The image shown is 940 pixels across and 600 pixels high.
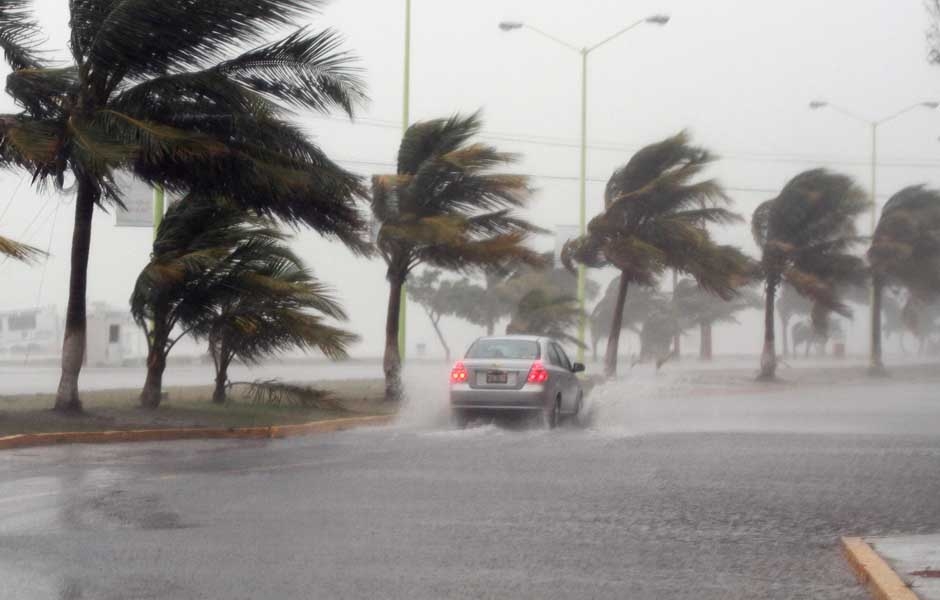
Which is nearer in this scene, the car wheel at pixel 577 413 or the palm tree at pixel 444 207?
the car wheel at pixel 577 413

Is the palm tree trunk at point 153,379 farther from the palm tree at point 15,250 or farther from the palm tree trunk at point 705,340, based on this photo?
the palm tree trunk at point 705,340

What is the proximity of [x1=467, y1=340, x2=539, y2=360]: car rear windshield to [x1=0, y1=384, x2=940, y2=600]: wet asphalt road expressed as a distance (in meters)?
2.08

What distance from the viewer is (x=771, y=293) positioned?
44.2 metres

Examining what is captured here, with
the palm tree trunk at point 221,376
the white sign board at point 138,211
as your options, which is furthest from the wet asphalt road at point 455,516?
the white sign board at point 138,211

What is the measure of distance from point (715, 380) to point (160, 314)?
965 inches

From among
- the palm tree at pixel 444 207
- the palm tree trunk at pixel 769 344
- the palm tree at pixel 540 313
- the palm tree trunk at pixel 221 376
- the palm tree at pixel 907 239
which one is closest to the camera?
the palm tree trunk at pixel 221 376

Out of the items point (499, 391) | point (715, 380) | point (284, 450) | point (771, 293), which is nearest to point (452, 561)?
point (284, 450)

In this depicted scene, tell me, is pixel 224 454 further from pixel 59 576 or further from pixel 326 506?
pixel 59 576

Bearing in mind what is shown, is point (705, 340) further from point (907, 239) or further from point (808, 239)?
point (808, 239)

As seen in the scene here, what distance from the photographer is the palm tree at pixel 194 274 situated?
66.3 feet

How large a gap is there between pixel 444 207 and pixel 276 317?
7033 mm

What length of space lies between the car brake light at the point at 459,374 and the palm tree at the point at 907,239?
3367 cm

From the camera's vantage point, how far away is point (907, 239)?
1986 inches

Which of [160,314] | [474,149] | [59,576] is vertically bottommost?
[59,576]
